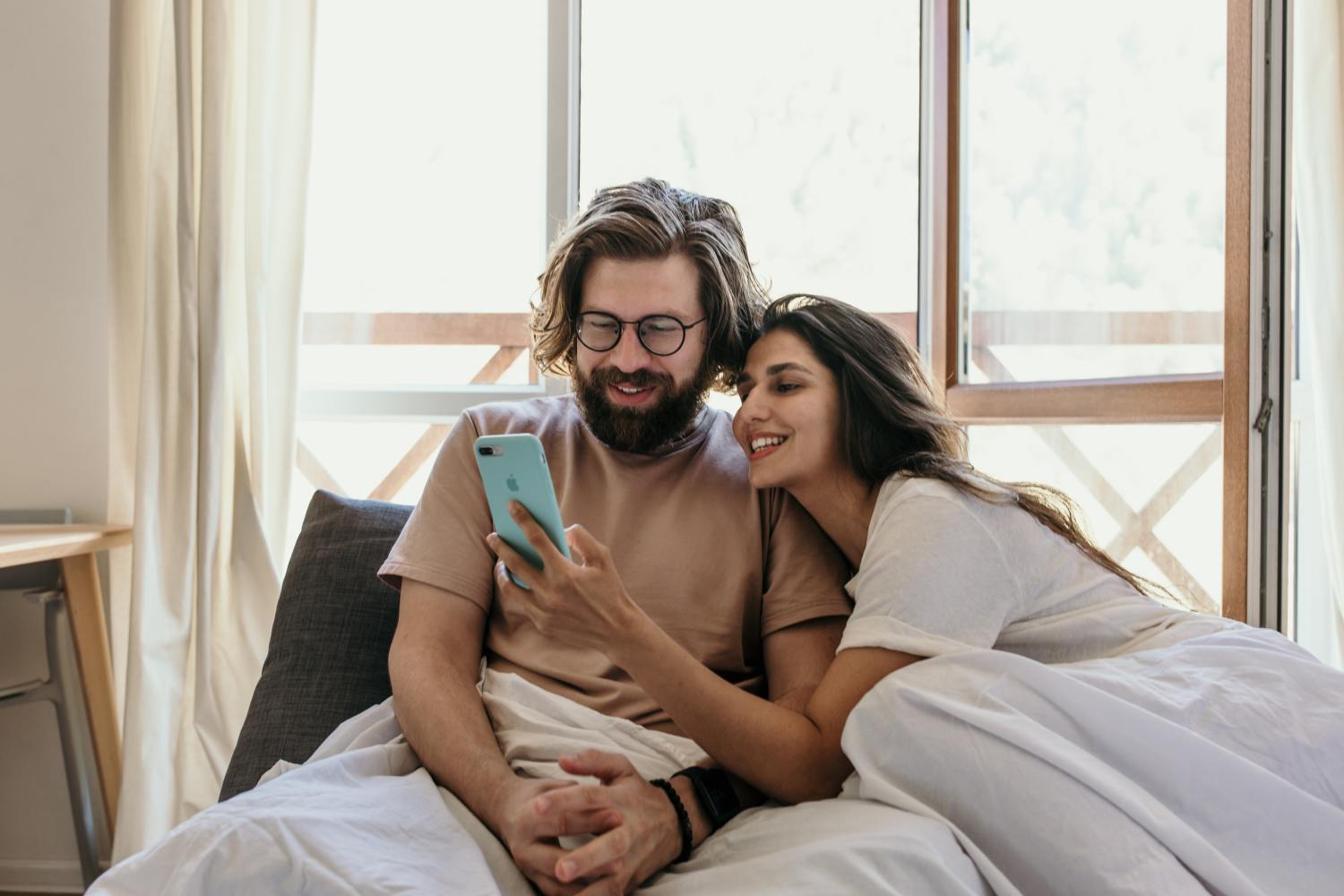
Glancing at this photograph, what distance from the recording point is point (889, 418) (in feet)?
4.35

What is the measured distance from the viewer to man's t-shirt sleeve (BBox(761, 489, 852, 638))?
135cm

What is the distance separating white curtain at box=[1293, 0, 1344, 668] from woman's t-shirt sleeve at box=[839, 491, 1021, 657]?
79 cm

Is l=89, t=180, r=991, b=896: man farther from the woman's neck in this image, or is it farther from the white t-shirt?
the white t-shirt

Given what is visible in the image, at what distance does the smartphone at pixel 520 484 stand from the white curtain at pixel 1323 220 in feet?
3.99

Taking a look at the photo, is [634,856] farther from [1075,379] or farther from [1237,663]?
[1075,379]

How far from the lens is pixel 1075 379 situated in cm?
189

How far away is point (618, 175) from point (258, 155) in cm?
92

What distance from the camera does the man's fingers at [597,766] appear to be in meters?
1.10

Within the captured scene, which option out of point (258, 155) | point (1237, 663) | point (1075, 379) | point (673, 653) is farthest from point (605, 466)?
point (258, 155)

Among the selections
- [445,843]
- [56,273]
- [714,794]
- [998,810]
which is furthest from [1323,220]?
[56,273]

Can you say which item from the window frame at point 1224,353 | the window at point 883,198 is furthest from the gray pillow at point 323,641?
the window frame at point 1224,353

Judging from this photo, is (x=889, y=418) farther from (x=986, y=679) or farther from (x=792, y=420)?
(x=986, y=679)

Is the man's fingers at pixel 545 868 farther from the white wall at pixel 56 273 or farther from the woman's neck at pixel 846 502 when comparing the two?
the white wall at pixel 56 273

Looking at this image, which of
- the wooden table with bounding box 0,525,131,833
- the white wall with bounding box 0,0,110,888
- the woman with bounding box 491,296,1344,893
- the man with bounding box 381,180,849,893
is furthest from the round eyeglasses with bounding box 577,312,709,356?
the white wall with bounding box 0,0,110,888
